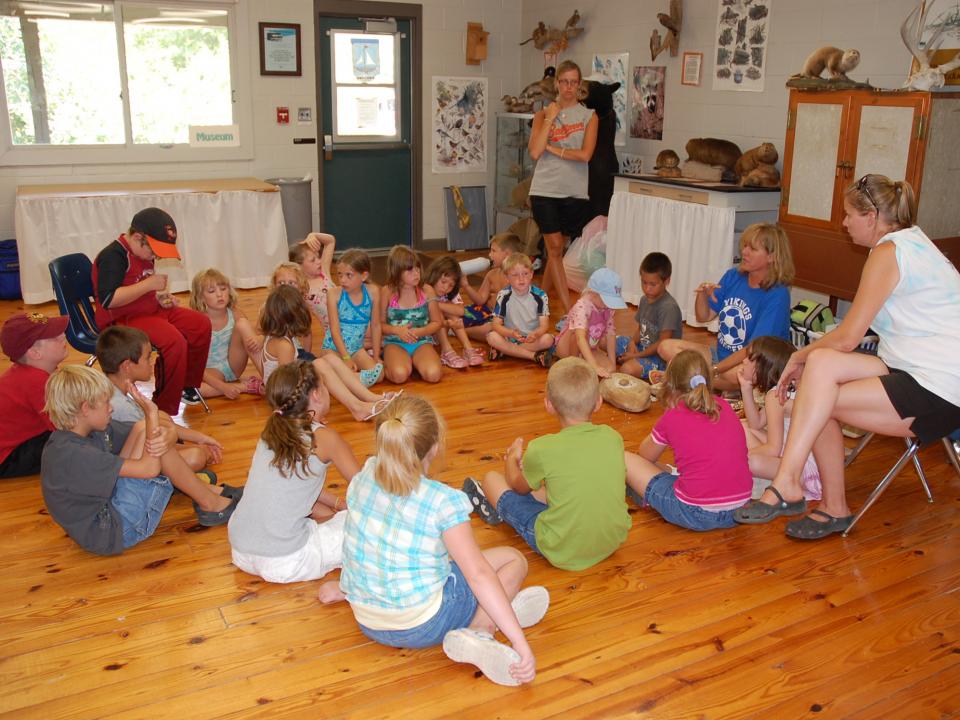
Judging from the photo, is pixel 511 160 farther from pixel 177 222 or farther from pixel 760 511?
pixel 760 511

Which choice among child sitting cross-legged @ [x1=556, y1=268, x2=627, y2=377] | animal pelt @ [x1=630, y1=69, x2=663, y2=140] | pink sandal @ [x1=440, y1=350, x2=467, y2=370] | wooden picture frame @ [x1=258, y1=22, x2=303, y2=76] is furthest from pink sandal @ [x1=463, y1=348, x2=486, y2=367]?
wooden picture frame @ [x1=258, y1=22, x2=303, y2=76]

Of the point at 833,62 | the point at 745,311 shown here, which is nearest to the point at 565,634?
the point at 745,311

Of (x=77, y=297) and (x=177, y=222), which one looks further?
(x=177, y=222)

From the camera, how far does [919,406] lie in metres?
2.70

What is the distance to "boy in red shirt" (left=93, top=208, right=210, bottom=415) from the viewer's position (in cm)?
Answer: 379

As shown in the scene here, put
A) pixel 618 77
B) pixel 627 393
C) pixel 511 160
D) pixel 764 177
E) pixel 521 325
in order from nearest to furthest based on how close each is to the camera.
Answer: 1. pixel 627 393
2. pixel 521 325
3. pixel 764 177
4. pixel 618 77
5. pixel 511 160

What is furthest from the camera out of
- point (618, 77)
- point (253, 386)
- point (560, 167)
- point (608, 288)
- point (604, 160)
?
point (618, 77)

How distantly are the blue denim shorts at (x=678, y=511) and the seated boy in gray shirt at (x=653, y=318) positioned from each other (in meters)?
1.55

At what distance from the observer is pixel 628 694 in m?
2.17

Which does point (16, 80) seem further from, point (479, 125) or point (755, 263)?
point (755, 263)

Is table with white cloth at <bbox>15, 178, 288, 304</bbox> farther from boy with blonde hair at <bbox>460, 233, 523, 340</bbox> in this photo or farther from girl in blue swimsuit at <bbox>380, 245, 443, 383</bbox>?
boy with blonde hair at <bbox>460, 233, 523, 340</bbox>

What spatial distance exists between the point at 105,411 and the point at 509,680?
146 centimetres

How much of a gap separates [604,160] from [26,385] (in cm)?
481

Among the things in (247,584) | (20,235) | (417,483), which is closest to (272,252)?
(20,235)
